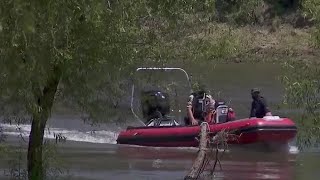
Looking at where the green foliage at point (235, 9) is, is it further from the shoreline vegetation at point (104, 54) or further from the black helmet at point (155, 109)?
the black helmet at point (155, 109)

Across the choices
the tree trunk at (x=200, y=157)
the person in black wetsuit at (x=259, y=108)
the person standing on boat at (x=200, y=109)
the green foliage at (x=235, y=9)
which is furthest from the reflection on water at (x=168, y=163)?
the green foliage at (x=235, y=9)

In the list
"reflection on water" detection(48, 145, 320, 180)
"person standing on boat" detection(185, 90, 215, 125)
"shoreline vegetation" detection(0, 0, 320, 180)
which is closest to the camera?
"shoreline vegetation" detection(0, 0, 320, 180)

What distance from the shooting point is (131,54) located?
10828 mm

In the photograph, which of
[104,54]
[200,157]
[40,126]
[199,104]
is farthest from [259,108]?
[104,54]

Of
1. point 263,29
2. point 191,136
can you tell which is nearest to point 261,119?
point 191,136

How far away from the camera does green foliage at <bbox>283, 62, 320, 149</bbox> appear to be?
10055 millimetres

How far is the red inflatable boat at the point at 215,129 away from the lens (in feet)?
63.6

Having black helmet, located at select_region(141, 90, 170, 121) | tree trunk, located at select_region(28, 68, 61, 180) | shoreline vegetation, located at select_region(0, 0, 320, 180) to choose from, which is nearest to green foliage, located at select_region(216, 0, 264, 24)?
shoreline vegetation, located at select_region(0, 0, 320, 180)

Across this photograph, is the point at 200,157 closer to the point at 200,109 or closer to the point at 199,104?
the point at 199,104

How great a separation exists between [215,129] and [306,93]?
8680 millimetres

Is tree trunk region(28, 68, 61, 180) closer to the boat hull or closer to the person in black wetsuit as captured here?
the boat hull

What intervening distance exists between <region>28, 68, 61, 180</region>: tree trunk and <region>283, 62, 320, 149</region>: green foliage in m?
2.41

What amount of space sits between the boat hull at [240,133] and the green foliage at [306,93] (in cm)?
847

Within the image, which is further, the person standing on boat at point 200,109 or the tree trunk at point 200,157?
the person standing on boat at point 200,109
